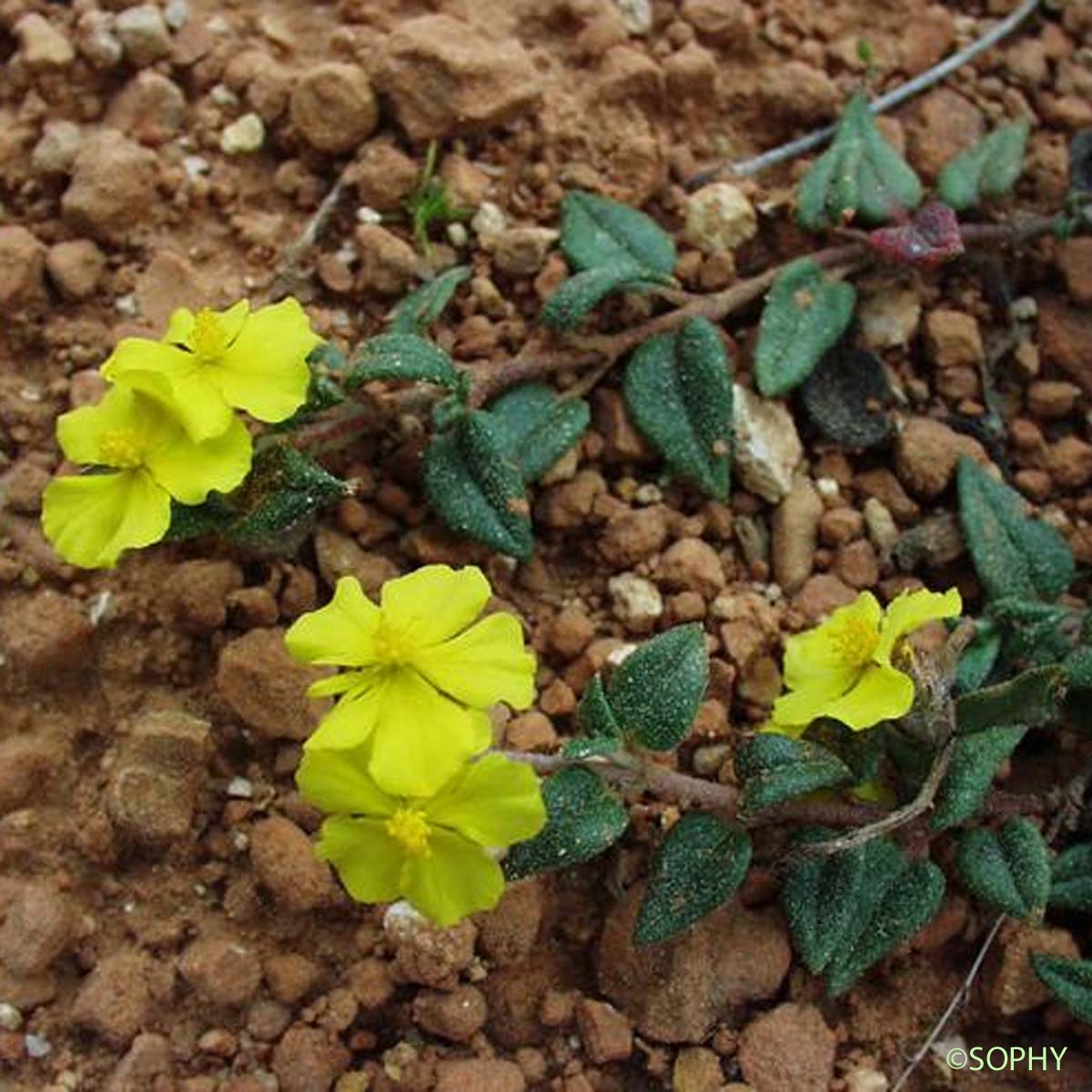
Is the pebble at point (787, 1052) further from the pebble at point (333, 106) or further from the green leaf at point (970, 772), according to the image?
the pebble at point (333, 106)

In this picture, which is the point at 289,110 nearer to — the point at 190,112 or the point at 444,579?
the point at 190,112

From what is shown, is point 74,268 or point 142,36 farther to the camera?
point 142,36

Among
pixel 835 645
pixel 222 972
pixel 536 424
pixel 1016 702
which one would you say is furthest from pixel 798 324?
pixel 222 972

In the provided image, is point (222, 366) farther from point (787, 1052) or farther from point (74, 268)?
point (787, 1052)

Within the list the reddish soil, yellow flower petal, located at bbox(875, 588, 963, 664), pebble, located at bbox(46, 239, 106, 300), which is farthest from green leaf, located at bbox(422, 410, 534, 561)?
pebble, located at bbox(46, 239, 106, 300)

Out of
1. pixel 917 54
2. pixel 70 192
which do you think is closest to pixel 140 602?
pixel 70 192

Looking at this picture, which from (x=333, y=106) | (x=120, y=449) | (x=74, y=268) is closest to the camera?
(x=120, y=449)
